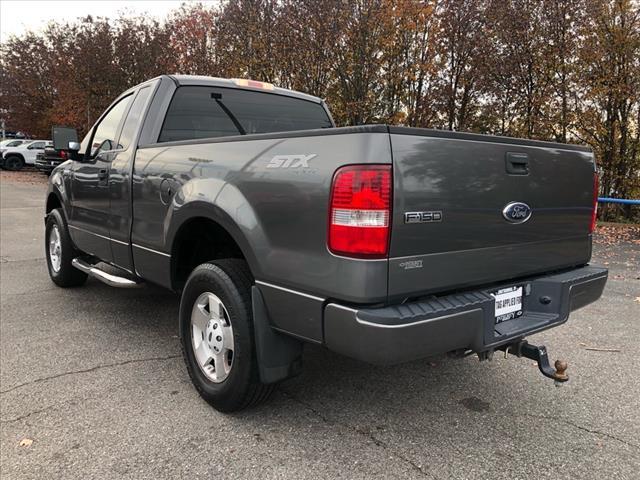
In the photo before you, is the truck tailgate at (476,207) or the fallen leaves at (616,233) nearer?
the truck tailgate at (476,207)

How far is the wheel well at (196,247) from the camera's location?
3.19 m

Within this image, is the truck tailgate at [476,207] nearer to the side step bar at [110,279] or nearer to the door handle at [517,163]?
the door handle at [517,163]

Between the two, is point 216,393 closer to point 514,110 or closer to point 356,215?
point 356,215

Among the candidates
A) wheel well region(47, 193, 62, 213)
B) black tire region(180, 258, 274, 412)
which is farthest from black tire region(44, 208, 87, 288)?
black tire region(180, 258, 274, 412)

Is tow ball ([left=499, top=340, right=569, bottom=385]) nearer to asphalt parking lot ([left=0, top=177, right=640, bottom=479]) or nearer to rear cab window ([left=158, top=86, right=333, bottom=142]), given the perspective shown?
asphalt parking lot ([left=0, top=177, right=640, bottom=479])

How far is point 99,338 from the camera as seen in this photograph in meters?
4.12

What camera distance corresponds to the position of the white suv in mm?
29859

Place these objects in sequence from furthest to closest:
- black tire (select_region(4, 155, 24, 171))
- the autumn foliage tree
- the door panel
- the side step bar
Result: black tire (select_region(4, 155, 24, 171)), the autumn foliage tree, the door panel, the side step bar

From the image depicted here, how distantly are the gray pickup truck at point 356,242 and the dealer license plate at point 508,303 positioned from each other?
0.04 ft

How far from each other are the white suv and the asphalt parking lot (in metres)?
29.9

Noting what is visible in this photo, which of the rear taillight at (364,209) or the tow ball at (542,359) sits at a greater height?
the rear taillight at (364,209)

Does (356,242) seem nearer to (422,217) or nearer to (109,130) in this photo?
(422,217)

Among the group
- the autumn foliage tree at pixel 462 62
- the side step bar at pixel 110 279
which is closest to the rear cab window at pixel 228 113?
the side step bar at pixel 110 279

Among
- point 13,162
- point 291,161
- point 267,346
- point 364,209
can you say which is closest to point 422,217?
point 364,209
